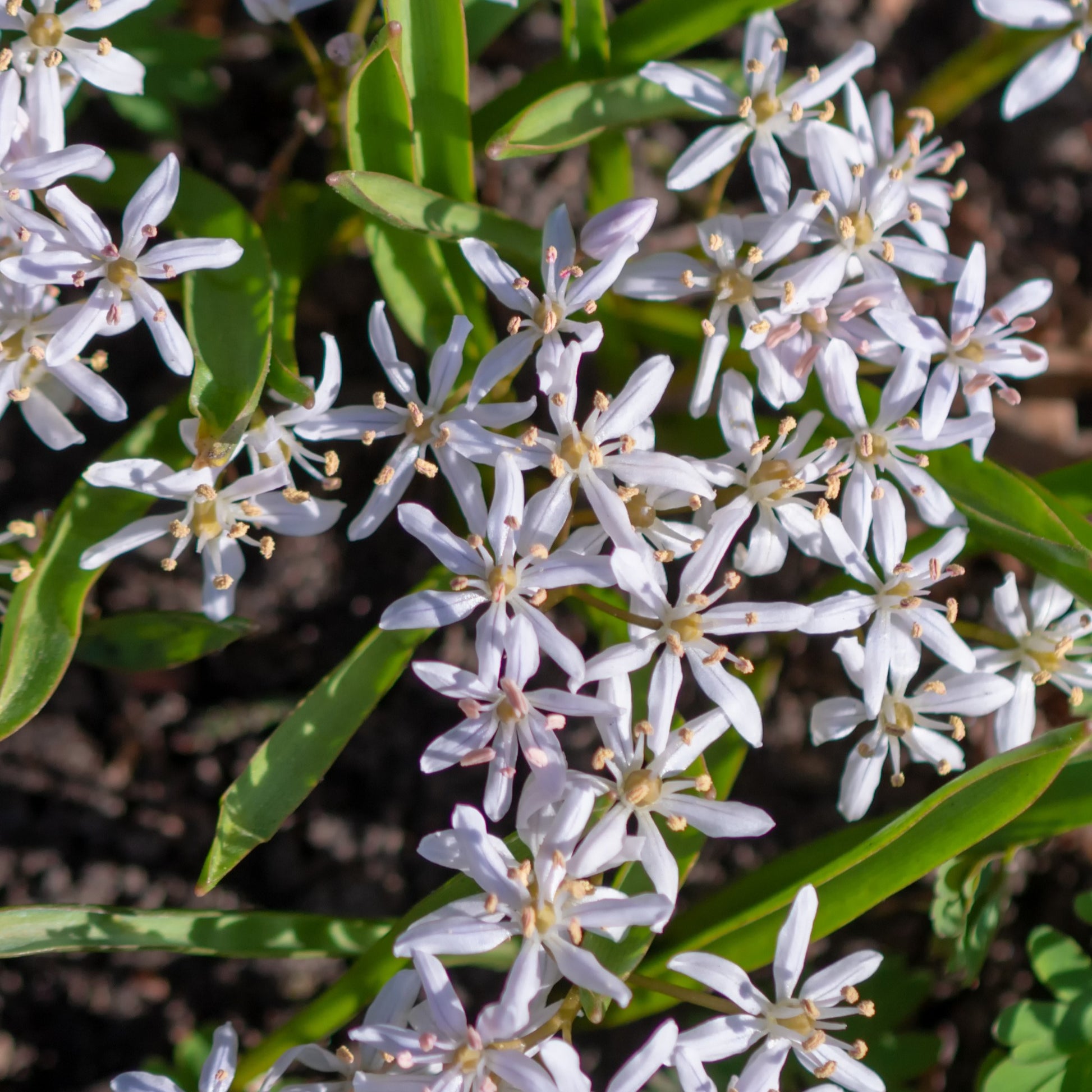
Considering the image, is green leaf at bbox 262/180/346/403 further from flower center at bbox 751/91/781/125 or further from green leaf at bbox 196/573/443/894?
flower center at bbox 751/91/781/125

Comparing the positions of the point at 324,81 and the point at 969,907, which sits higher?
the point at 324,81

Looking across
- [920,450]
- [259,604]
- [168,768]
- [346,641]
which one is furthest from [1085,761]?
[168,768]

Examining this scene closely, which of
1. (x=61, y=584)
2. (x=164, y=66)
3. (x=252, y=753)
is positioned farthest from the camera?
(x=252, y=753)

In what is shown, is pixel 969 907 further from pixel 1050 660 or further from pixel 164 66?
pixel 164 66

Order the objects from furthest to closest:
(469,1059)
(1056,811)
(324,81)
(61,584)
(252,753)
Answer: (252,753), (324,81), (1056,811), (61,584), (469,1059)

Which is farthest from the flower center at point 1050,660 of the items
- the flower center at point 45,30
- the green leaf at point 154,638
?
the flower center at point 45,30

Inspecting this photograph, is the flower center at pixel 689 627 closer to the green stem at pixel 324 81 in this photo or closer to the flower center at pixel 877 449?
the flower center at pixel 877 449

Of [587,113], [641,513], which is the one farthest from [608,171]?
[641,513]

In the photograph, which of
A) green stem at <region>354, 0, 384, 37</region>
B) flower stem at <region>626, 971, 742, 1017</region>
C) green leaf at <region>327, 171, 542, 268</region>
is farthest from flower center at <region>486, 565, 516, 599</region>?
green stem at <region>354, 0, 384, 37</region>
